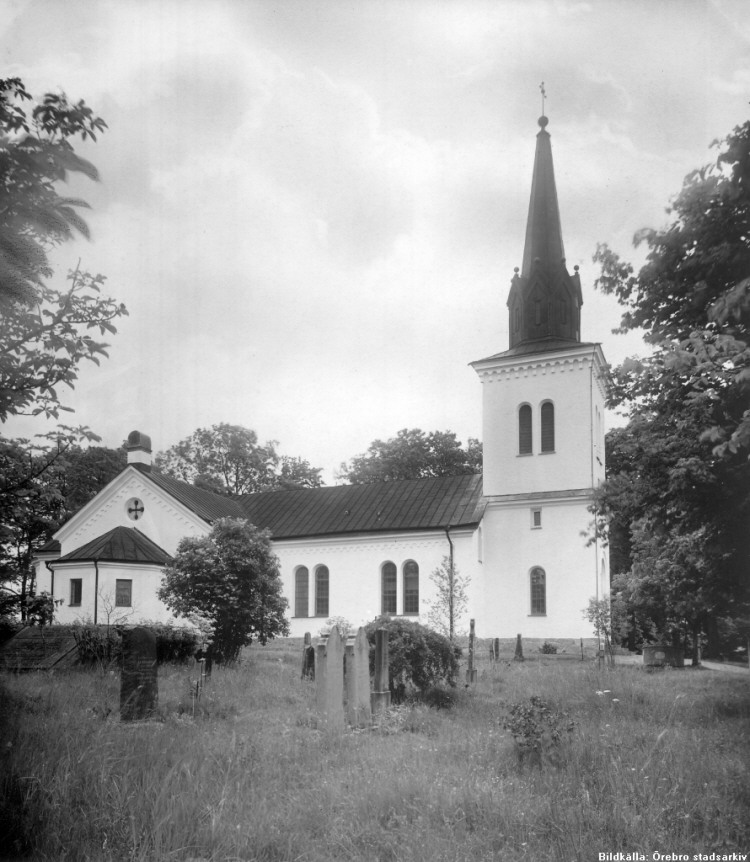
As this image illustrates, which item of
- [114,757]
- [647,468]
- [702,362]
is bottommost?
[114,757]

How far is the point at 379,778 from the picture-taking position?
6.93 metres

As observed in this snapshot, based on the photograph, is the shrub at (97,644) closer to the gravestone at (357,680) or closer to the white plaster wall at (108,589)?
the gravestone at (357,680)

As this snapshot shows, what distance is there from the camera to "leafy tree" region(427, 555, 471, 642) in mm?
30625

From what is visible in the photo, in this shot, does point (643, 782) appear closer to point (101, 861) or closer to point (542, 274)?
point (101, 861)

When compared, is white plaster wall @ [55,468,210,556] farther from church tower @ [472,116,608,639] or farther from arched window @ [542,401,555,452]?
arched window @ [542,401,555,452]

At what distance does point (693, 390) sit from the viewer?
10.7m

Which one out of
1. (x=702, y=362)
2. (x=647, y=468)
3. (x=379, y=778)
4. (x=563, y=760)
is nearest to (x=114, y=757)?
(x=379, y=778)

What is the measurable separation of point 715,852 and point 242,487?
44584 millimetres

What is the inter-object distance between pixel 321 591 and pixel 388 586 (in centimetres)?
331

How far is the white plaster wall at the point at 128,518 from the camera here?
34344mm

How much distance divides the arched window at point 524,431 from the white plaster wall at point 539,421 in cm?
20

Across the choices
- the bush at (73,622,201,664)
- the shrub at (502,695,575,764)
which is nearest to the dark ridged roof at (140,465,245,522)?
the bush at (73,622,201,664)

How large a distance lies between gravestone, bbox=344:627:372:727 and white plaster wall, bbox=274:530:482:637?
20.7 metres

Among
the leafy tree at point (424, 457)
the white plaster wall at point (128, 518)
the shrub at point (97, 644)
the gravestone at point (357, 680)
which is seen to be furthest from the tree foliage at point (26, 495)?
the leafy tree at point (424, 457)
